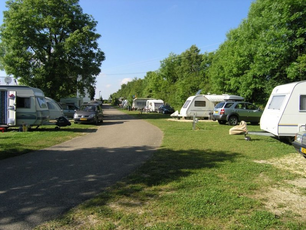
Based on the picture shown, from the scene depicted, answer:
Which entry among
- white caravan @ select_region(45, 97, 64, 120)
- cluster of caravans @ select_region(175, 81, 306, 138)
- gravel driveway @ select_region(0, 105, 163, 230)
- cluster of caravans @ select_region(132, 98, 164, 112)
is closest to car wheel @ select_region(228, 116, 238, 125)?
cluster of caravans @ select_region(175, 81, 306, 138)

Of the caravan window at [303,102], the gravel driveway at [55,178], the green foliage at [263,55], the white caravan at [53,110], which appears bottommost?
the gravel driveway at [55,178]

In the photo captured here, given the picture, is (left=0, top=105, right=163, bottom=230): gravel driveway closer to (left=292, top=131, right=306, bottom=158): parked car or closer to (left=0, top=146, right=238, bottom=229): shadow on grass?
(left=0, top=146, right=238, bottom=229): shadow on grass

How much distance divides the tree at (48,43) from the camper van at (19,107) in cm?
1110

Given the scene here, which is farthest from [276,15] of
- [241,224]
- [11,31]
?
[11,31]

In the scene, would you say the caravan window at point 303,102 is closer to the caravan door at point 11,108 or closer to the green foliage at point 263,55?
the green foliage at point 263,55

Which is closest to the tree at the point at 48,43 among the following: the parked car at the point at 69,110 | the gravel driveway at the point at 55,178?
the parked car at the point at 69,110

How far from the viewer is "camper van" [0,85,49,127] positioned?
1423 centimetres

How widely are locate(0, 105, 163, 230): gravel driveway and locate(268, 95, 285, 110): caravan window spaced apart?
5.36m

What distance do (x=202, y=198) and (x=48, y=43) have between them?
25467mm

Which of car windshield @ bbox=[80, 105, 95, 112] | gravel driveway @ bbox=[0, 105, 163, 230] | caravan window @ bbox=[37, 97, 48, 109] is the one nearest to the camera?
gravel driveway @ bbox=[0, 105, 163, 230]

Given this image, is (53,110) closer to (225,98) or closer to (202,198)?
(225,98)

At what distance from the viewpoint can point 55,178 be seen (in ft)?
18.3

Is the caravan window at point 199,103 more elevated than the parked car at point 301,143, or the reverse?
the caravan window at point 199,103

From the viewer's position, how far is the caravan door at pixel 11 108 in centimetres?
1417
